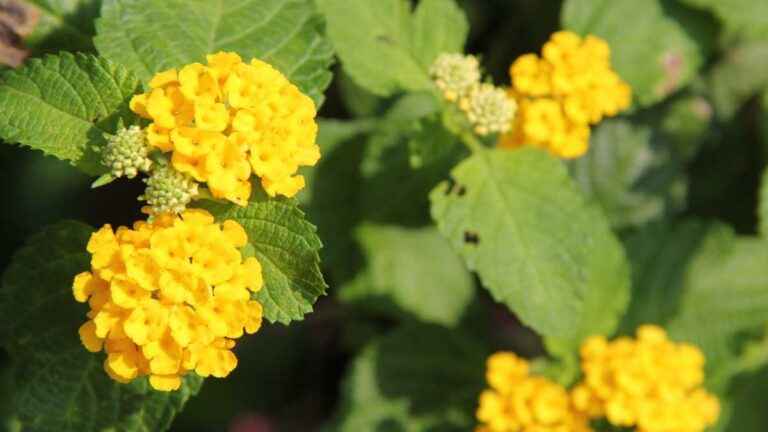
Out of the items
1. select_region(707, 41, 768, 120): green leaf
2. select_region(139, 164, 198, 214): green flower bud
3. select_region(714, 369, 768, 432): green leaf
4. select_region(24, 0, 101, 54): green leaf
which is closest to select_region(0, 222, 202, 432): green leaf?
select_region(139, 164, 198, 214): green flower bud

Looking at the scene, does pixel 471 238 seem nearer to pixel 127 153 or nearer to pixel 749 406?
pixel 127 153

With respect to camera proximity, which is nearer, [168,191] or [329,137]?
[168,191]

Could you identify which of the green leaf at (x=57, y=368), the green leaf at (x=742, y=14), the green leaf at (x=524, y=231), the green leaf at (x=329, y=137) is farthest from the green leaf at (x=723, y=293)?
the green leaf at (x=57, y=368)

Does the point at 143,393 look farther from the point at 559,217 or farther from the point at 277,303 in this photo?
the point at 559,217

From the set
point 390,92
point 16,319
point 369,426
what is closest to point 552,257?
point 390,92

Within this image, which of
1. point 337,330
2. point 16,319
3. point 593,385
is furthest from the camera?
point 337,330

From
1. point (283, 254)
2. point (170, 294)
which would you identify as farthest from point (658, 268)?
point (170, 294)

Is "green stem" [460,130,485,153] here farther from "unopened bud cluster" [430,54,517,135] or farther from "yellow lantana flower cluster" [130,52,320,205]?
"yellow lantana flower cluster" [130,52,320,205]
